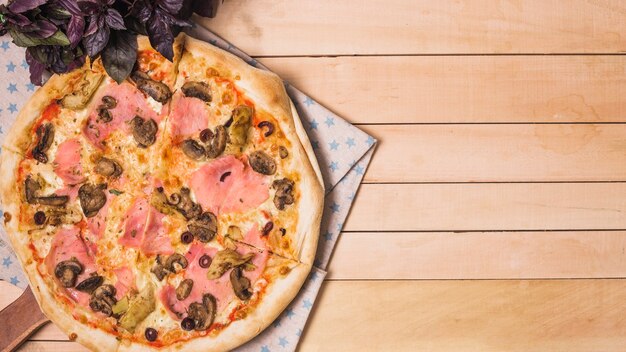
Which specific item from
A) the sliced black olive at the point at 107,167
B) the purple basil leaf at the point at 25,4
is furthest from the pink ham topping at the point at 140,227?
the purple basil leaf at the point at 25,4

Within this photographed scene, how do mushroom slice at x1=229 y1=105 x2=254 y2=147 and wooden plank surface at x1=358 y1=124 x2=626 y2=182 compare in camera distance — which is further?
wooden plank surface at x1=358 y1=124 x2=626 y2=182

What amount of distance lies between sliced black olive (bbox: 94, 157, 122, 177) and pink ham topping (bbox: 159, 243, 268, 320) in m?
0.35

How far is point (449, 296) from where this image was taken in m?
2.63

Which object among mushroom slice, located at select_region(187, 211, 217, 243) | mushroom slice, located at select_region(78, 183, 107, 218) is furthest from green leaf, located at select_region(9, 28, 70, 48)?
mushroom slice, located at select_region(187, 211, 217, 243)

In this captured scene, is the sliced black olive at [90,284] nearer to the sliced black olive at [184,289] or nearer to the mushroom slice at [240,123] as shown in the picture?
the sliced black olive at [184,289]

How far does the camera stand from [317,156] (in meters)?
2.52

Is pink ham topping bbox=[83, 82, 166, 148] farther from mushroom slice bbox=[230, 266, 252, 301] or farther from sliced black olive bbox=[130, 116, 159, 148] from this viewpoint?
mushroom slice bbox=[230, 266, 252, 301]

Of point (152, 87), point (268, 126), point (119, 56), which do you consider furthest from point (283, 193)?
point (119, 56)

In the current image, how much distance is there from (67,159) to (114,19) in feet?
1.74

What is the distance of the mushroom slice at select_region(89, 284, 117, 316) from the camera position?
2449 mm

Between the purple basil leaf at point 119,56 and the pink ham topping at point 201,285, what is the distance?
0.61 metres

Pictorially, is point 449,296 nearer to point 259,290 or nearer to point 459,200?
point 459,200

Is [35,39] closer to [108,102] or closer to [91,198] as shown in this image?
[108,102]

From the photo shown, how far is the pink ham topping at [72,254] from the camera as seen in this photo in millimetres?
2463
